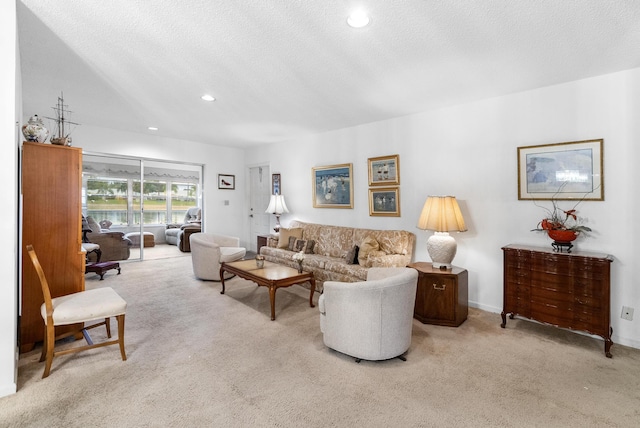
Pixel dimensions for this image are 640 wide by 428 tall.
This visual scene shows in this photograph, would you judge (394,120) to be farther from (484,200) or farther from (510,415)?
(510,415)

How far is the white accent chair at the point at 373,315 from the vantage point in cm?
242

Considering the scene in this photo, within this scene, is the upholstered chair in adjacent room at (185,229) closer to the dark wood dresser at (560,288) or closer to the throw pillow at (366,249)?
the throw pillow at (366,249)

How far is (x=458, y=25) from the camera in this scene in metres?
2.25

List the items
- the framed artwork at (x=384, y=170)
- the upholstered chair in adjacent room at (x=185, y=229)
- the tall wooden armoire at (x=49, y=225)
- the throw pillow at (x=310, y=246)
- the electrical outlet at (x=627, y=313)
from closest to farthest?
the tall wooden armoire at (x=49, y=225)
the electrical outlet at (x=627, y=313)
the framed artwork at (x=384, y=170)
the throw pillow at (x=310, y=246)
the upholstered chair in adjacent room at (x=185, y=229)

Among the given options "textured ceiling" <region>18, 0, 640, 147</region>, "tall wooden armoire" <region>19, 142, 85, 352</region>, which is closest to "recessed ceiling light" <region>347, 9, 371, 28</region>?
"textured ceiling" <region>18, 0, 640, 147</region>

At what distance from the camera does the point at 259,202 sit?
296 inches

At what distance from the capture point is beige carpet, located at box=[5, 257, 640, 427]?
1.91 meters

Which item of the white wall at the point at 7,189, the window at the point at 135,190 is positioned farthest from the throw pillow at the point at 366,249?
the window at the point at 135,190

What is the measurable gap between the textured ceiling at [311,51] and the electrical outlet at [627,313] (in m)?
2.19

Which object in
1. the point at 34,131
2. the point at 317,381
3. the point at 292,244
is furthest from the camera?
the point at 292,244

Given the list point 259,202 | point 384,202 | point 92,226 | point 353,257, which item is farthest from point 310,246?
point 92,226

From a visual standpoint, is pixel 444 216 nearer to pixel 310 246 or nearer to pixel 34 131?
pixel 310 246

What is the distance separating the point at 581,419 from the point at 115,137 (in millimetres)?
7213

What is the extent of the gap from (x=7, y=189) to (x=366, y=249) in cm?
346
